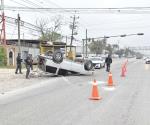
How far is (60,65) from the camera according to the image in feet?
90.4

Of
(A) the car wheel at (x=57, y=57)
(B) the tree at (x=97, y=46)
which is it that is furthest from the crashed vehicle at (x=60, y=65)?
(B) the tree at (x=97, y=46)

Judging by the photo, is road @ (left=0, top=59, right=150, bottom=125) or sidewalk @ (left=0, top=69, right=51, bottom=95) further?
sidewalk @ (left=0, top=69, right=51, bottom=95)

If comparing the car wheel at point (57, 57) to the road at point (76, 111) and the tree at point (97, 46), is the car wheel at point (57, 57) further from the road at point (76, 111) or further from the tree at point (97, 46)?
the tree at point (97, 46)

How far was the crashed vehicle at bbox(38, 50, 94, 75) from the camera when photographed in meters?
26.9

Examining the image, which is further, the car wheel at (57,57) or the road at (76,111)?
the car wheel at (57,57)

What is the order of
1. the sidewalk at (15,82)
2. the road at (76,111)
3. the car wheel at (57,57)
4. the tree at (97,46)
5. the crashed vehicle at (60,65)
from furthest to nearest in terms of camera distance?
the tree at (97,46)
the crashed vehicle at (60,65)
the car wheel at (57,57)
the sidewalk at (15,82)
the road at (76,111)

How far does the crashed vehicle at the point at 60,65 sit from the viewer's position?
88.4 feet

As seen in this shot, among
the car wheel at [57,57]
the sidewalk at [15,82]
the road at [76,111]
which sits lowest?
the sidewalk at [15,82]

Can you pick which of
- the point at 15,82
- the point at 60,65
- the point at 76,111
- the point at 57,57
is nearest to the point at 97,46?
A: the point at 60,65

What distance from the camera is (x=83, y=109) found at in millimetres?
10883

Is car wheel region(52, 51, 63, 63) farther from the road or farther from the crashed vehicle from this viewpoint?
the road

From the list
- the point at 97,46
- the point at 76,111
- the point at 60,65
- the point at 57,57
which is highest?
the point at 57,57

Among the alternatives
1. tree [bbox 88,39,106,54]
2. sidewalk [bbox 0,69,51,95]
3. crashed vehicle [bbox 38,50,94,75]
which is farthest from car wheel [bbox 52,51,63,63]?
tree [bbox 88,39,106,54]

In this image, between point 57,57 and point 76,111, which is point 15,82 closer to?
point 57,57
